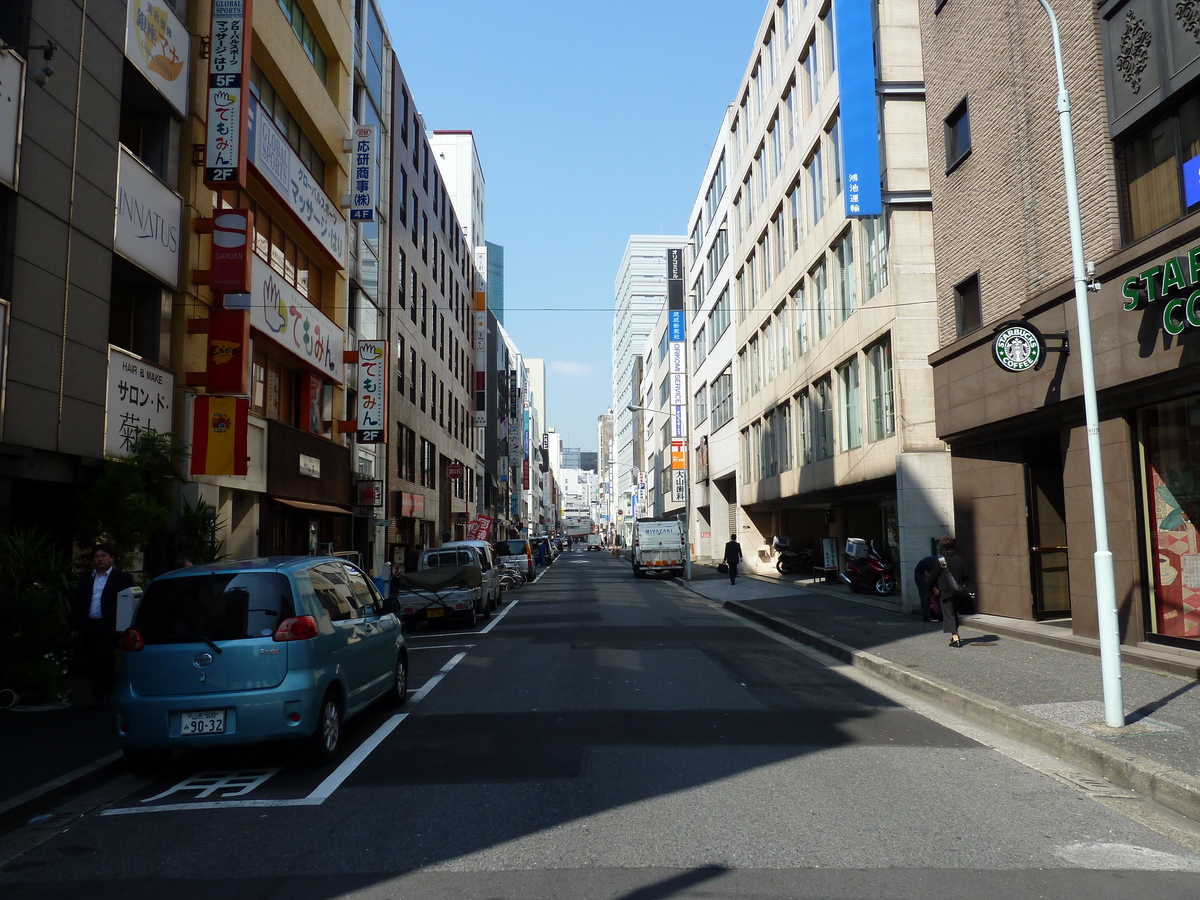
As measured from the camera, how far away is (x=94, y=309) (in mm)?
13242

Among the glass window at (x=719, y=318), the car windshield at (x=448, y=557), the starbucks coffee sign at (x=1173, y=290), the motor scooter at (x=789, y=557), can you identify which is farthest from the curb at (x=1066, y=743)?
the glass window at (x=719, y=318)

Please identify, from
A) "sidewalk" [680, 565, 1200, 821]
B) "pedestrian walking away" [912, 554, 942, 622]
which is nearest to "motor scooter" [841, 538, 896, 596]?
"sidewalk" [680, 565, 1200, 821]

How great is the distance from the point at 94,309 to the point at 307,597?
26.0 feet

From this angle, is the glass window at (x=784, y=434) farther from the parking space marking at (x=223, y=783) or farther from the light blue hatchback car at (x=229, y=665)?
the parking space marking at (x=223, y=783)

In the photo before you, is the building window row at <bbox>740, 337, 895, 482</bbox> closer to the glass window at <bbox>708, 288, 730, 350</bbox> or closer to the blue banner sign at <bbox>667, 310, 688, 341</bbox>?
the glass window at <bbox>708, 288, 730, 350</bbox>

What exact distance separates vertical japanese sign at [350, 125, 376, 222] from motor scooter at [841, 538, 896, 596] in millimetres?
16900

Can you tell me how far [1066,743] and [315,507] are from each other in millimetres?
18924

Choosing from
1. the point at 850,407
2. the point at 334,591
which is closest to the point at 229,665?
the point at 334,591

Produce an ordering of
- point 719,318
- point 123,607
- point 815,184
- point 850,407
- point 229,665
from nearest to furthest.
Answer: point 229,665 < point 123,607 < point 850,407 < point 815,184 < point 719,318

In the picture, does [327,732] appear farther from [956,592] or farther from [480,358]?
[480,358]

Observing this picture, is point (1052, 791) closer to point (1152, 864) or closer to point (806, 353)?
point (1152, 864)

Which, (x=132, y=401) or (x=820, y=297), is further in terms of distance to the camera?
(x=820, y=297)

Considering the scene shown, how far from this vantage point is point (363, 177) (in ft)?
89.8

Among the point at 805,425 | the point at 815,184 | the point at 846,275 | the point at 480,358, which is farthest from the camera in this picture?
the point at 480,358
